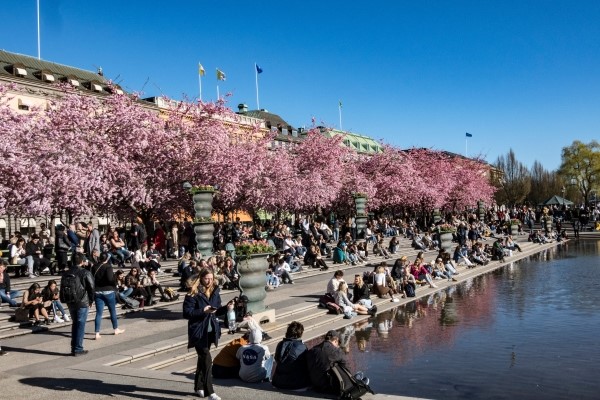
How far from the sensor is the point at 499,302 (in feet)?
61.9

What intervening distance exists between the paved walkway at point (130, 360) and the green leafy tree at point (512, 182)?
86718mm

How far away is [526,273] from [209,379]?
22.3 m

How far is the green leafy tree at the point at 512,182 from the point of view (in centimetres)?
9812

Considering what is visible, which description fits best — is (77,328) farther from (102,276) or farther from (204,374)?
(204,374)

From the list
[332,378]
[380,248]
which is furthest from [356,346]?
[380,248]

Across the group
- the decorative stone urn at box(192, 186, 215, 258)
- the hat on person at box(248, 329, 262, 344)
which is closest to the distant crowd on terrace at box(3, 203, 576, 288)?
the decorative stone urn at box(192, 186, 215, 258)

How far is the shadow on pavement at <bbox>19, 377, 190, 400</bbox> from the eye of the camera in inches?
347

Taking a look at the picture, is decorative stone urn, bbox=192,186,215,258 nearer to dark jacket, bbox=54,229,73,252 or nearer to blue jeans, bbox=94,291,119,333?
dark jacket, bbox=54,229,73,252

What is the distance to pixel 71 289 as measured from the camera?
459 inches

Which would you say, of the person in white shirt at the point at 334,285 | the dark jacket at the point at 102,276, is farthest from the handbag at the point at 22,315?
the person in white shirt at the point at 334,285

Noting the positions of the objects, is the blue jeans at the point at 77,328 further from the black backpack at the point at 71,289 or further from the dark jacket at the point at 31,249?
the dark jacket at the point at 31,249

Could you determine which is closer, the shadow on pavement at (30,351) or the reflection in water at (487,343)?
the reflection in water at (487,343)

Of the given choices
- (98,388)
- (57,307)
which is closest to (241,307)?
(57,307)

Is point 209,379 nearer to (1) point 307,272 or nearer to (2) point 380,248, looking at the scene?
(1) point 307,272
